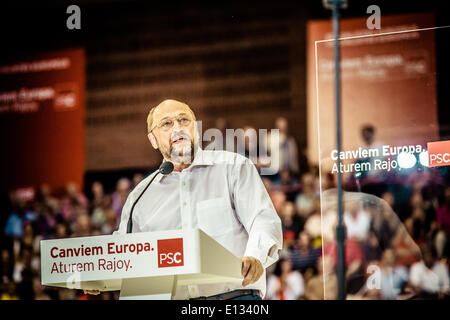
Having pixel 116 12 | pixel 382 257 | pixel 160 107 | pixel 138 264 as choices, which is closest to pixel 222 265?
pixel 138 264

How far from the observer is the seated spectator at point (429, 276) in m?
3.91

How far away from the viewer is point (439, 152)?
3691 millimetres

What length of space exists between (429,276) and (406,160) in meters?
0.71

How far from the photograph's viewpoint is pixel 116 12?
6.39m

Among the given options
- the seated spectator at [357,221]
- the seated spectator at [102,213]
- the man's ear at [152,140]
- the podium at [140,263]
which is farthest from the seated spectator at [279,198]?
the podium at [140,263]

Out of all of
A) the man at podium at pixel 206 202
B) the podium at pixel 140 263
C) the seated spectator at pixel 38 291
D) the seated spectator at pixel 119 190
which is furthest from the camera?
the seated spectator at pixel 119 190

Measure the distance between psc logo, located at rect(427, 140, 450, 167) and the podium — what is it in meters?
1.32

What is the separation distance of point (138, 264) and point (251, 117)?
432 cm

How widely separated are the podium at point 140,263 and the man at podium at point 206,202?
0.28m

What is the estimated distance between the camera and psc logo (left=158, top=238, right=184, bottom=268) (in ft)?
8.46

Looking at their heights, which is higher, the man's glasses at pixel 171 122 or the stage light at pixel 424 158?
the man's glasses at pixel 171 122

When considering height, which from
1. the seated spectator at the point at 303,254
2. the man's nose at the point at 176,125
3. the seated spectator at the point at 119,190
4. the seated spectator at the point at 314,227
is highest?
the man's nose at the point at 176,125

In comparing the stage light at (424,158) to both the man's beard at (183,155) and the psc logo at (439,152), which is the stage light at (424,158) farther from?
the man's beard at (183,155)
